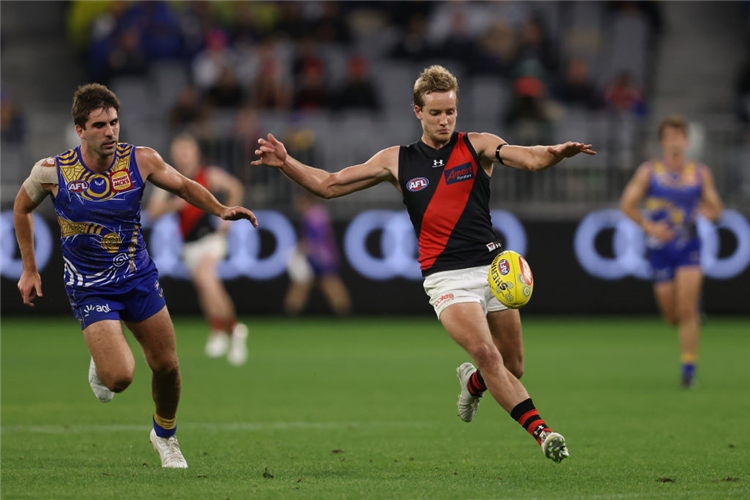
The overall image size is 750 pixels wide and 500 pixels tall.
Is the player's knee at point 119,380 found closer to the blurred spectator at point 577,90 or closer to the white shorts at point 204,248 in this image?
the white shorts at point 204,248

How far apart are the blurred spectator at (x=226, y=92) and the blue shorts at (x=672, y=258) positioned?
1208cm

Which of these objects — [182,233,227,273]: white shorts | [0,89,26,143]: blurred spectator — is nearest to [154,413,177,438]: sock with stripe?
[182,233,227,273]: white shorts

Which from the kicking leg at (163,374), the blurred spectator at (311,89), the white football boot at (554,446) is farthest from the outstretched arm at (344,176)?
the blurred spectator at (311,89)

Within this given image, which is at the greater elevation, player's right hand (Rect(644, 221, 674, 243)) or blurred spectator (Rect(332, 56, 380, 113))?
blurred spectator (Rect(332, 56, 380, 113))

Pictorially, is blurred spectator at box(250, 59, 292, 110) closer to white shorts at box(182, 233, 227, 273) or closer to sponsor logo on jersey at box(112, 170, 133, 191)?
white shorts at box(182, 233, 227, 273)

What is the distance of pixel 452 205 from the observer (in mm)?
7680

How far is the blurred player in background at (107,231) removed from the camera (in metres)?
7.22

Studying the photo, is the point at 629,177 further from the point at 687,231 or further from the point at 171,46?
the point at 171,46

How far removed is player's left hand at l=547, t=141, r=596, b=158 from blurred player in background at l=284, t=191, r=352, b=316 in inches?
513

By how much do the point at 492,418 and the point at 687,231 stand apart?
12.2 ft

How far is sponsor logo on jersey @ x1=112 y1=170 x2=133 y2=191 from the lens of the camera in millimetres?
7309

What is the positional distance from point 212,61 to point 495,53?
580cm

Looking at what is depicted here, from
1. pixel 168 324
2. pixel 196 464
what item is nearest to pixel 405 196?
pixel 168 324

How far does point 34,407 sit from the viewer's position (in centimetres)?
1073
